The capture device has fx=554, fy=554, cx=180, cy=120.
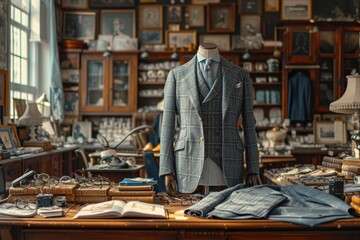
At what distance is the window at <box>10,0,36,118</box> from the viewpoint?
7.40 m

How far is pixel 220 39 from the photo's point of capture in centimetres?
970

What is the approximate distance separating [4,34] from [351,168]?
418 centimetres

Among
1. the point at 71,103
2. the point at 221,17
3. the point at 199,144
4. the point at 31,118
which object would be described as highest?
the point at 221,17

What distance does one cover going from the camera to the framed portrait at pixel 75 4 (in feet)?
31.9

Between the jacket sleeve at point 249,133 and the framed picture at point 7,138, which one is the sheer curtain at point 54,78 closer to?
the framed picture at point 7,138

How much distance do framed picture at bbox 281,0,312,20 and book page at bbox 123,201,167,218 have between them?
7784mm

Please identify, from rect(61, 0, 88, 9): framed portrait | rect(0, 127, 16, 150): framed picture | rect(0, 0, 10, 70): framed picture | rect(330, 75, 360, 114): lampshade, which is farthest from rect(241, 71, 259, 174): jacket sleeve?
rect(61, 0, 88, 9): framed portrait

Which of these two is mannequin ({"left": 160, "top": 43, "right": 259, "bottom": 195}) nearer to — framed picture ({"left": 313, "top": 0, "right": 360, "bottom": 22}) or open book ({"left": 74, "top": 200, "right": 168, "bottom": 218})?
open book ({"left": 74, "top": 200, "right": 168, "bottom": 218})

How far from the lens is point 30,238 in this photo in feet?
7.57

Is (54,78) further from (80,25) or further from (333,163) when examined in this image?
(333,163)

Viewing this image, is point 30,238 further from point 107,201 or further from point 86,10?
point 86,10

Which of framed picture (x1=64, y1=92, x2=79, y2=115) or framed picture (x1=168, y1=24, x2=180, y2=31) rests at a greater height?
framed picture (x1=168, y1=24, x2=180, y2=31)

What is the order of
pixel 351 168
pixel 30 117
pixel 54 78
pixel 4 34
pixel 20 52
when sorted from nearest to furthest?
pixel 351 168
pixel 4 34
pixel 30 117
pixel 20 52
pixel 54 78

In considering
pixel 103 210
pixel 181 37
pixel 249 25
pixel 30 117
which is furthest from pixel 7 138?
pixel 249 25
